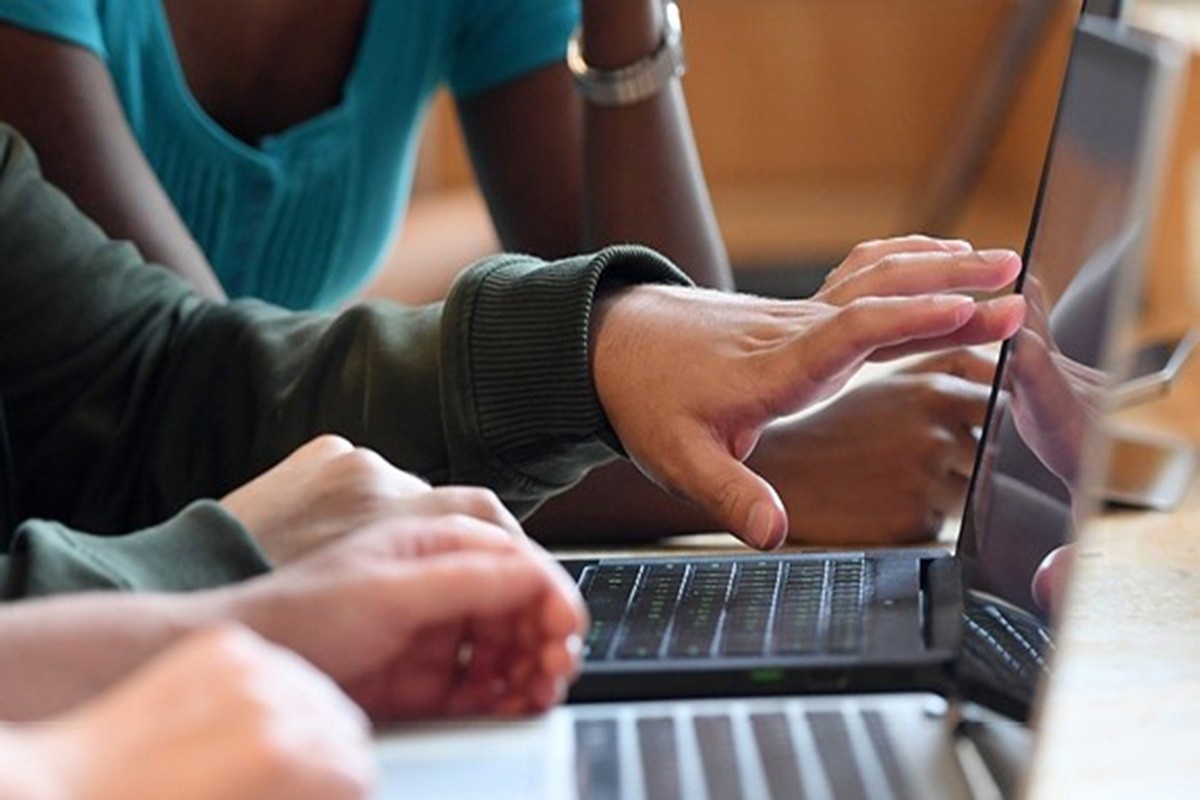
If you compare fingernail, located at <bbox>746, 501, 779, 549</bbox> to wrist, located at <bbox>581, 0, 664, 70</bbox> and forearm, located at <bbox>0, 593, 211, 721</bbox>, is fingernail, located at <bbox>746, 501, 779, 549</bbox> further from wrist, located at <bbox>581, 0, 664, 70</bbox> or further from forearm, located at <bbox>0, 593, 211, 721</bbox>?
wrist, located at <bbox>581, 0, 664, 70</bbox>

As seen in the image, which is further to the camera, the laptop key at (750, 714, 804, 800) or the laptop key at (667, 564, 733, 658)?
the laptop key at (667, 564, 733, 658)

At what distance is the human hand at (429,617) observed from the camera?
642 mm

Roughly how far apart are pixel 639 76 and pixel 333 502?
0.65 meters

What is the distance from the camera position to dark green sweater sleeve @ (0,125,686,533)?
995 mm

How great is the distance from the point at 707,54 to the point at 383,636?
338 centimetres

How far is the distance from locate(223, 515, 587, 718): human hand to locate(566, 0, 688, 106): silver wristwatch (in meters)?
Answer: 0.72

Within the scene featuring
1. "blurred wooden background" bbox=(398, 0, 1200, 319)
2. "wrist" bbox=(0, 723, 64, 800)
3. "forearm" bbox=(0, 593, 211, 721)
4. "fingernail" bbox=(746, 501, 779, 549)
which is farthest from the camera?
"blurred wooden background" bbox=(398, 0, 1200, 319)

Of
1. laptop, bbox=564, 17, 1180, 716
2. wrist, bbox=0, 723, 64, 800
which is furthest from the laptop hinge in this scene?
wrist, bbox=0, 723, 64, 800

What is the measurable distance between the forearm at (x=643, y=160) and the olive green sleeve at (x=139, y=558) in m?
0.66

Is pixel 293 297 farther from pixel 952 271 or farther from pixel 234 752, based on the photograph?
pixel 234 752

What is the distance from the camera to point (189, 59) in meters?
1.48

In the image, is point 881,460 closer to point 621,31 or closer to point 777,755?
point 621,31

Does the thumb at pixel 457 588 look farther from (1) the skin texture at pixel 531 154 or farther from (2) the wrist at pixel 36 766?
(1) the skin texture at pixel 531 154

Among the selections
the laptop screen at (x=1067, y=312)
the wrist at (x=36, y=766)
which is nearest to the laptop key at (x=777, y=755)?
the laptop screen at (x=1067, y=312)
